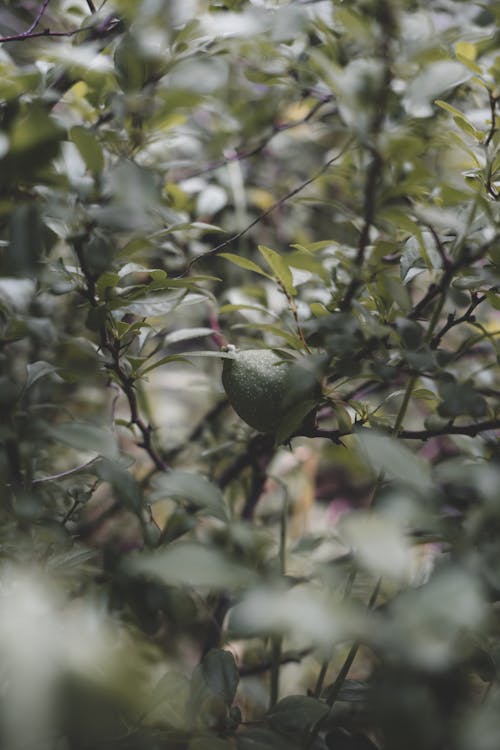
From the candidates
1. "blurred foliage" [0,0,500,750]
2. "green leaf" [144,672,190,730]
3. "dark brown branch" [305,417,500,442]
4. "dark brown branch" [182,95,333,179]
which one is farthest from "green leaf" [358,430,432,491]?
"dark brown branch" [182,95,333,179]

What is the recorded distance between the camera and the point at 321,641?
0.70ft

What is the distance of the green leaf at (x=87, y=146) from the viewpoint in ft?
1.06

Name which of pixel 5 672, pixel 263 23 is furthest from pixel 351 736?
pixel 263 23

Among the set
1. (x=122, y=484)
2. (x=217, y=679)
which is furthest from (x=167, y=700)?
(x=122, y=484)

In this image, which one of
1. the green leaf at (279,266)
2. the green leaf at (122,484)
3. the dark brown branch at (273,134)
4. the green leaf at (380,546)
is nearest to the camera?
the green leaf at (380,546)

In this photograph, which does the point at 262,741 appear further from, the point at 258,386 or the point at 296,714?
the point at 258,386

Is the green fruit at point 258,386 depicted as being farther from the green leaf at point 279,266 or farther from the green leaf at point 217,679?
the green leaf at point 217,679

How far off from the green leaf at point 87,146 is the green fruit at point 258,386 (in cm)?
19

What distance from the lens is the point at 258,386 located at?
18.1 inches

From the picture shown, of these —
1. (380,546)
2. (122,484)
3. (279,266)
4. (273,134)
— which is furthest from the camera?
(273,134)

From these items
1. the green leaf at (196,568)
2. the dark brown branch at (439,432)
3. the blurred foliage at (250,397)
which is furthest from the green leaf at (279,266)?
the green leaf at (196,568)

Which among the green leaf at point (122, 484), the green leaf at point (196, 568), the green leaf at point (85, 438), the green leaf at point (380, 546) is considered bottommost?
the green leaf at point (122, 484)

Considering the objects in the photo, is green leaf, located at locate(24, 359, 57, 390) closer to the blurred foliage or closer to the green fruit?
the blurred foliage

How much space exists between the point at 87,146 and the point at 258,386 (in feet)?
0.68
